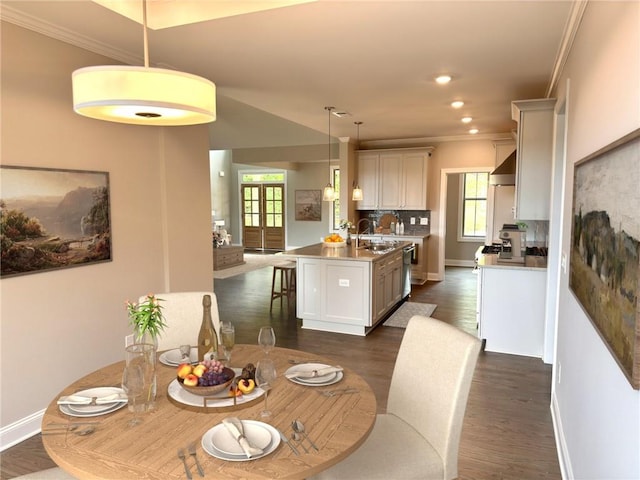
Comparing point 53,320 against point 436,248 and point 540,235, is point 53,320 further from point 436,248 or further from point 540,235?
point 436,248

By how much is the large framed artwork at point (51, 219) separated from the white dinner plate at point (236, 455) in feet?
6.62

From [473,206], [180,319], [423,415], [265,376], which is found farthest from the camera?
[473,206]

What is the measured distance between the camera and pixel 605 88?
6.06 feet

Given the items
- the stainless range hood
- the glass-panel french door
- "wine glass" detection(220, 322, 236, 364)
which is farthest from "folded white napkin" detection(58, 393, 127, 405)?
the glass-panel french door

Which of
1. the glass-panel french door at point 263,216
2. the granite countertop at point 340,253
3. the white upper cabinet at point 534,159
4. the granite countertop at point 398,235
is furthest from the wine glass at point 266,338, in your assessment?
the glass-panel french door at point 263,216

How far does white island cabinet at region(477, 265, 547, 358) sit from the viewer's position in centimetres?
431

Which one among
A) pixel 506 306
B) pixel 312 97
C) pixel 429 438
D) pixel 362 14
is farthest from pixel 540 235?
pixel 429 438

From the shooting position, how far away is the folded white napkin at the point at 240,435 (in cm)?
136

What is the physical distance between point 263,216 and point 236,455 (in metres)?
12.5

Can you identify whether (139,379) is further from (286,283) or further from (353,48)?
(286,283)

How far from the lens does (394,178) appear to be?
8023mm

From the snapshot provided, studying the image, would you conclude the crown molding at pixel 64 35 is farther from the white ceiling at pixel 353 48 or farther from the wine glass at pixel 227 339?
the wine glass at pixel 227 339

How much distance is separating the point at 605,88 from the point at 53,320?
11.3 ft

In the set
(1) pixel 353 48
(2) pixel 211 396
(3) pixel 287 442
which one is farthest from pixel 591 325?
(1) pixel 353 48
